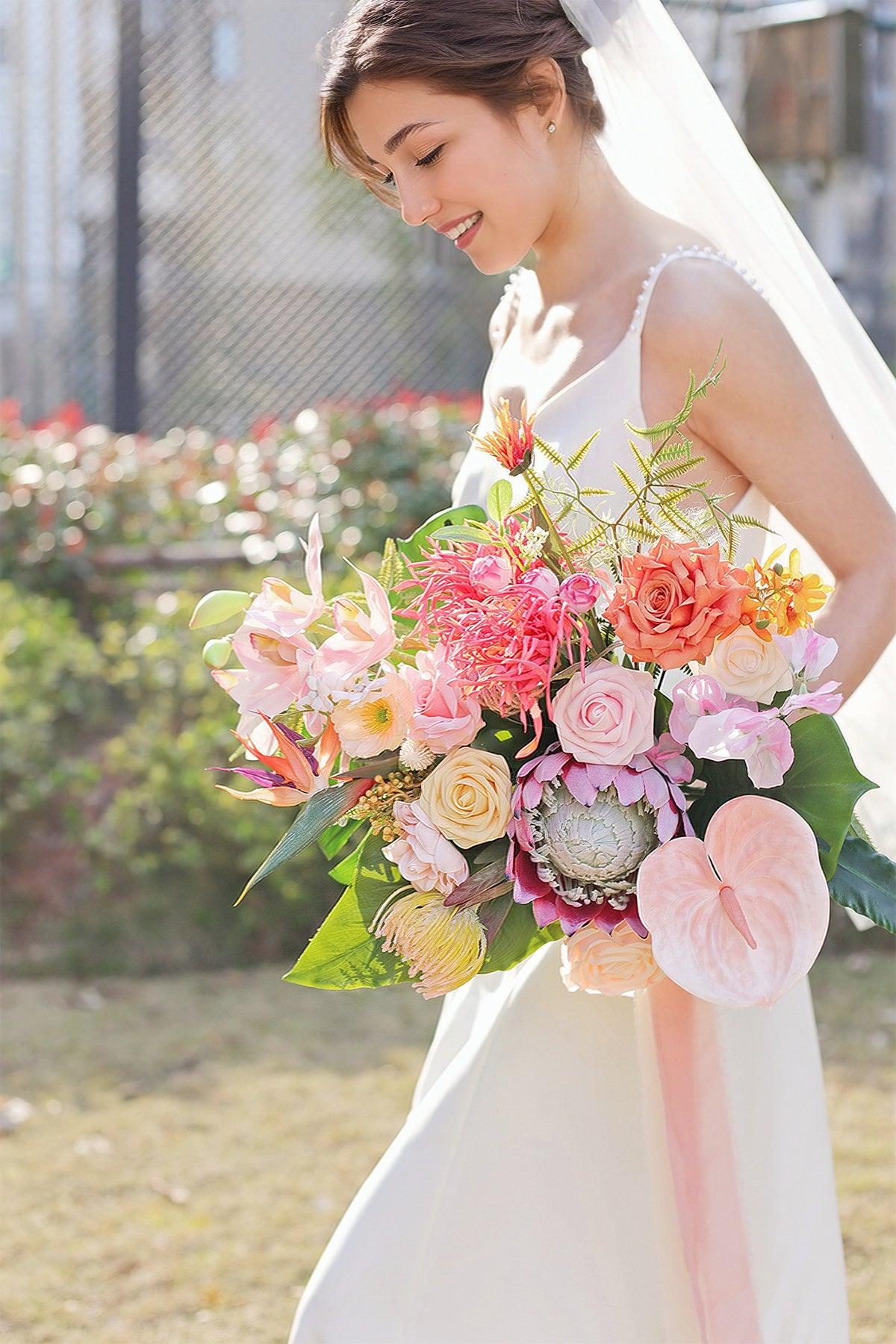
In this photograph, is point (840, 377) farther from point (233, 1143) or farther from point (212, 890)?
point (212, 890)

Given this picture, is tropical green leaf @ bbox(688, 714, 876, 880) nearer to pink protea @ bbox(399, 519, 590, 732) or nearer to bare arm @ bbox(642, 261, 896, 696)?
pink protea @ bbox(399, 519, 590, 732)

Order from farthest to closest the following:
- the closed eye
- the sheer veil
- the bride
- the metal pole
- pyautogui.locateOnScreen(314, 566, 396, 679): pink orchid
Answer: the metal pole, the sheer veil, the closed eye, the bride, pyautogui.locateOnScreen(314, 566, 396, 679): pink orchid

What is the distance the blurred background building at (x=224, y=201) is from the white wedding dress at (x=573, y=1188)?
467cm

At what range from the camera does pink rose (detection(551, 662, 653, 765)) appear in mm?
1334

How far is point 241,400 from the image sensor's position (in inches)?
253

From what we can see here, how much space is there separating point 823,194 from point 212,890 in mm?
4221

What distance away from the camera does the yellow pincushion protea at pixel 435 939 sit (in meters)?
→ 1.40

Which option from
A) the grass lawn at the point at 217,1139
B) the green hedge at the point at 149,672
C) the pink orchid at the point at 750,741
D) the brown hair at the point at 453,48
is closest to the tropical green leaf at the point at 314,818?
the pink orchid at the point at 750,741

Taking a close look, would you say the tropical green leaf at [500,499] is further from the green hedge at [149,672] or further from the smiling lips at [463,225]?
the green hedge at [149,672]

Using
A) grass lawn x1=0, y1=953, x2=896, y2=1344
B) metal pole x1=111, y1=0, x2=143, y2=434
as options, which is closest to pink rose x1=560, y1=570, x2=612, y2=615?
grass lawn x1=0, y1=953, x2=896, y2=1344

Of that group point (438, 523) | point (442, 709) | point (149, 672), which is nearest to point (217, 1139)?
point (149, 672)

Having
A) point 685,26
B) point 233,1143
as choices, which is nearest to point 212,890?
point 233,1143

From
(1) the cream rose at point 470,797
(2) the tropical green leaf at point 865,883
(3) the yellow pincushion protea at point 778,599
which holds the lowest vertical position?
(2) the tropical green leaf at point 865,883

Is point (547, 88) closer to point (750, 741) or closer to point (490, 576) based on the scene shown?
point (490, 576)
